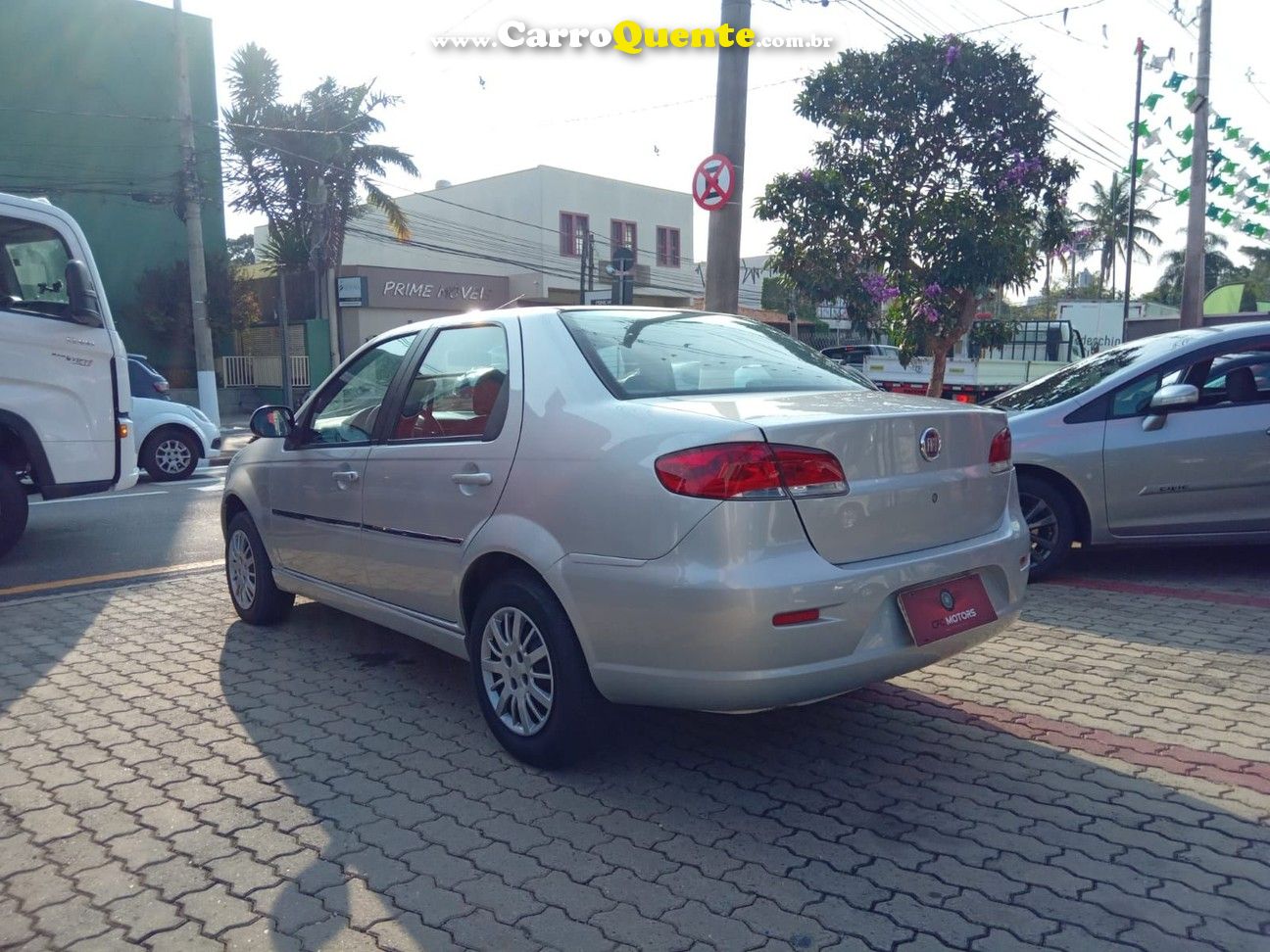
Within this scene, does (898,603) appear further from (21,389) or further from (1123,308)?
(1123,308)

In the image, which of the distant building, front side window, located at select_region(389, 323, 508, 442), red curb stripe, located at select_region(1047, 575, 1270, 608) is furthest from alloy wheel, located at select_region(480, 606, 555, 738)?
the distant building

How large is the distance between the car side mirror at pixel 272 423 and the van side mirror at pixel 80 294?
3088mm

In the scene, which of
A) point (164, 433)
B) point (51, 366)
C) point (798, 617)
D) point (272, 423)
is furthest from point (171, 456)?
point (798, 617)

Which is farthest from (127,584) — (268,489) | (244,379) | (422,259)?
(422,259)

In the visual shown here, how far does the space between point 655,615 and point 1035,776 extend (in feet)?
4.84

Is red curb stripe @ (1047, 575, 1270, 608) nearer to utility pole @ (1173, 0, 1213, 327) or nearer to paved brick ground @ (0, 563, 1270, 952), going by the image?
paved brick ground @ (0, 563, 1270, 952)

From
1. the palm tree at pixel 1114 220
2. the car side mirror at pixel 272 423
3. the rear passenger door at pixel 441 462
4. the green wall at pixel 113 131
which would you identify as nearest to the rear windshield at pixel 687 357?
the rear passenger door at pixel 441 462

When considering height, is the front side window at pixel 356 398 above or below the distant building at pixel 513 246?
below

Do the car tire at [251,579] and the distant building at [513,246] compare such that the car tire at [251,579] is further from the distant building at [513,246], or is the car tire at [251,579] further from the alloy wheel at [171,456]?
the distant building at [513,246]

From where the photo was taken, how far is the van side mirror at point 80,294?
24.0 feet

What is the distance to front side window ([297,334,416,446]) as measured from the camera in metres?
4.56

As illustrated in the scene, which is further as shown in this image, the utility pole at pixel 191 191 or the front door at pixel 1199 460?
the utility pole at pixel 191 191

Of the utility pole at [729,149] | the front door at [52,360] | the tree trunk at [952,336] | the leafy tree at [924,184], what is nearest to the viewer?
the front door at [52,360]

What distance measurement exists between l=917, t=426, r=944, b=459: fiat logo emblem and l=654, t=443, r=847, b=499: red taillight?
1.63 feet
